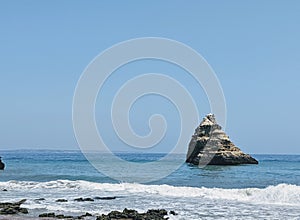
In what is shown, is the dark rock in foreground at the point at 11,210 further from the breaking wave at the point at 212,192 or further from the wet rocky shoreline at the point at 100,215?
the breaking wave at the point at 212,192

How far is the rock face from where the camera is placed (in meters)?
66.8

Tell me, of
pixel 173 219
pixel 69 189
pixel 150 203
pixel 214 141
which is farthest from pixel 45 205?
pixel 214 141

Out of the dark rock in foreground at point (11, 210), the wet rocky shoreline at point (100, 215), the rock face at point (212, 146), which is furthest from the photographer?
the rock face at point (212, 146)

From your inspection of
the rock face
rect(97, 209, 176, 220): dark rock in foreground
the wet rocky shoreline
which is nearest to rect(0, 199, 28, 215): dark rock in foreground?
the wet rocky shoreline

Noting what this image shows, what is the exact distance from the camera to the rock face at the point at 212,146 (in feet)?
219

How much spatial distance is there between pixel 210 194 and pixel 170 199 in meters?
3.62

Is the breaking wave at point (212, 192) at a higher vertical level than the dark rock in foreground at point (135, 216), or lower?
higher

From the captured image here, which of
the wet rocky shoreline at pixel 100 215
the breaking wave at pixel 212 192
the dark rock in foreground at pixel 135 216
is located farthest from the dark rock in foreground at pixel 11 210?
the breaking wave at pixel 212 192

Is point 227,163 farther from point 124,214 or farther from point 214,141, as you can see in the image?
point 124,214

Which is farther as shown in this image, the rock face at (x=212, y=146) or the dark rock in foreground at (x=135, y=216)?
the rock face at (x=212, y=146)

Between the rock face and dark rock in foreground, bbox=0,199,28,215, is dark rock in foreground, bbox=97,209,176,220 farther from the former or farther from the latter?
the rock face

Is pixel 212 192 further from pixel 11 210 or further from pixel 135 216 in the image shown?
pixel 11 210

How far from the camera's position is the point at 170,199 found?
26.0 m

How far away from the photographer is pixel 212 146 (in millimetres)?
67562
